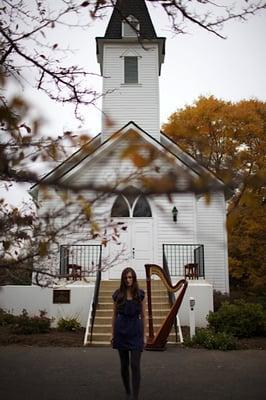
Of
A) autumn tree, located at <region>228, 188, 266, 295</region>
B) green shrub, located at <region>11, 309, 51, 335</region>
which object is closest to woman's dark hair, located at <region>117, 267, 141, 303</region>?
green shrub, located at <region>11, 309, 51, 335</region>

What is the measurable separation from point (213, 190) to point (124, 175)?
0.46 metres

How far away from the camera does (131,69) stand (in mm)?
18797

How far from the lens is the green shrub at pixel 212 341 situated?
9.81 m

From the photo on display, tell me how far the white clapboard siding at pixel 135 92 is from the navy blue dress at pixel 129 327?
12926 millimetres

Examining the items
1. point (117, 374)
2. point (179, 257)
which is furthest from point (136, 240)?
point (117, 374)

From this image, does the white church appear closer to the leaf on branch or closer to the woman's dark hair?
the woman's dark hair

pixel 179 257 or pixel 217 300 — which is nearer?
pixel 217 300

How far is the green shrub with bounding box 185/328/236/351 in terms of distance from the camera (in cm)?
981

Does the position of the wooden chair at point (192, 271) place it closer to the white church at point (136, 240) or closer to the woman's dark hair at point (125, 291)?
the white church at point (136, 240)

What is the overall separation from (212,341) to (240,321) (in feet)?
5.49

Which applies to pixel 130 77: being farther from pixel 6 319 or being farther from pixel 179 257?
pixel 6 319

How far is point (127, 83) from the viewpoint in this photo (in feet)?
60.4

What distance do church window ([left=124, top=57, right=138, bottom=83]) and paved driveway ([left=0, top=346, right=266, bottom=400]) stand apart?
40.8ft

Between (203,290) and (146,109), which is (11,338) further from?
(146,109)
